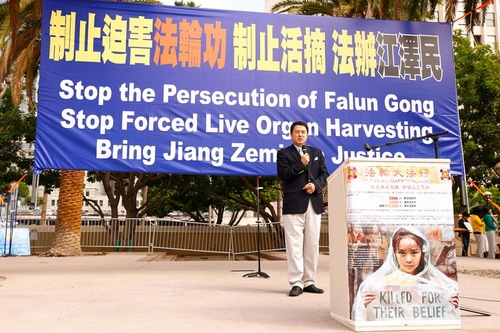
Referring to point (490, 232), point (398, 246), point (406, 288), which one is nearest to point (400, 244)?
point (398, 246)

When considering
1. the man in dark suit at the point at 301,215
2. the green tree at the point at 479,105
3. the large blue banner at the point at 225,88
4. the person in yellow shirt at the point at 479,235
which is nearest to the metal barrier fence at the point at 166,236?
the person in yellow shirt at the point at 479,235

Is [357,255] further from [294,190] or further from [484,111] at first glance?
[484,111]

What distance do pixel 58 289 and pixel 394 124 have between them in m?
6.41

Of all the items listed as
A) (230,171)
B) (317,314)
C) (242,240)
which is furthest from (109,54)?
(242,240)

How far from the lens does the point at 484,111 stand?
20703mm

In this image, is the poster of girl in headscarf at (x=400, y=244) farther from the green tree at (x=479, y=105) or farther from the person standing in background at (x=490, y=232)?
the green tree at (x=479, y=105)

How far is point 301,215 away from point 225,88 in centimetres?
386

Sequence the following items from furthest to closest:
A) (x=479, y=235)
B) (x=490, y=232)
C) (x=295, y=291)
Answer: (x=479, y=235) < (x=490, y=232) < (x=295, y=291)

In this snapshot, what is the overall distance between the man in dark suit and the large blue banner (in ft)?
9.49

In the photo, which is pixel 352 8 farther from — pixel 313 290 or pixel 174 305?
pixel 174 305

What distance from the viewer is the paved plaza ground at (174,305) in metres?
3.40

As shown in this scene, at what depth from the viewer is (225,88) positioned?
833cm

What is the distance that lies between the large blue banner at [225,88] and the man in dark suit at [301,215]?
289 cm

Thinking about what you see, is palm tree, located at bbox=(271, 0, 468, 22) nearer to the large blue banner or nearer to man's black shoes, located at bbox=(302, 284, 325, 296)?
the large blue banner
